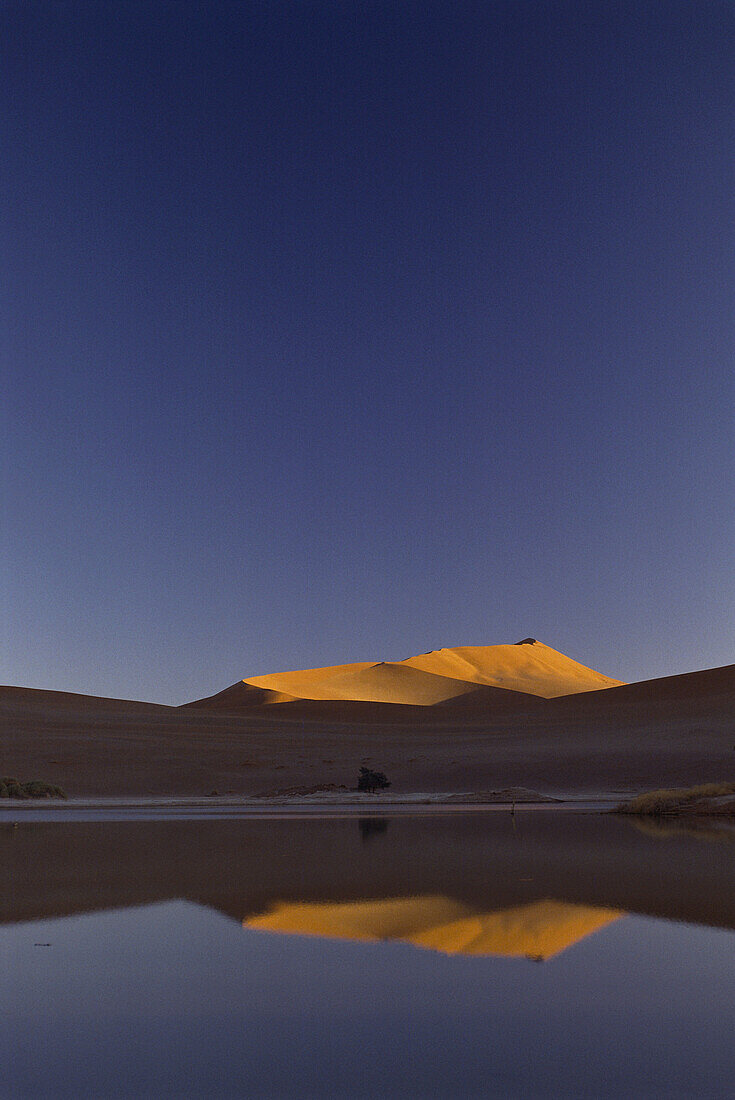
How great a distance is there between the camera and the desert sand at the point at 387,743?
32531 mm

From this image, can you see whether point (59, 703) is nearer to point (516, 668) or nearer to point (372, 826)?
point (372, 826)

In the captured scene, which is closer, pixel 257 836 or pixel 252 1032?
pixel 252 1032

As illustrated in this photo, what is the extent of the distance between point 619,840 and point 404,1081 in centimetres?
1097

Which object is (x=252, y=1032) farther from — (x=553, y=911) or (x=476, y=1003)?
(x=553, y=911)

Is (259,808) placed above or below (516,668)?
below

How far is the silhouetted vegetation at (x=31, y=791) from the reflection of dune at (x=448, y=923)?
23454mm

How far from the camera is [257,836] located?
50.9 ft

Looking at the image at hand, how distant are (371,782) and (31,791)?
10.5 meters

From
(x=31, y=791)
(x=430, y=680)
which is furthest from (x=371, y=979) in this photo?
(x=430, y=680)

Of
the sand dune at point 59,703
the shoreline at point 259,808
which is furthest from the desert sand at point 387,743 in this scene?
the shoreline at point 259,808

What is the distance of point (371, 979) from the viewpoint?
5.84 m

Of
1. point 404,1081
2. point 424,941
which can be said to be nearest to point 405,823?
point 424,941

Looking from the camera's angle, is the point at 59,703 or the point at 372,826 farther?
the point at 59,703

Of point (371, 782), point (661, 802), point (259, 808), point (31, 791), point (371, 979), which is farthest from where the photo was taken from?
point (371, 782)
